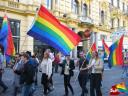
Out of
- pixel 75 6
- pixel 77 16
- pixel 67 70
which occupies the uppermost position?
pixel 75 6

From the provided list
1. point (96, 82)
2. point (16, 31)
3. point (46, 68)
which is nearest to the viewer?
point (96, 82)

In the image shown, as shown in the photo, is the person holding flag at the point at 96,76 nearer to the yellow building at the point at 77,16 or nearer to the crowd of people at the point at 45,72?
the crowd of people at the point at 45,72

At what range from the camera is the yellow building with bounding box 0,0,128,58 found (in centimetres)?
2820

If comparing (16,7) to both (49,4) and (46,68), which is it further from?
(46,68)

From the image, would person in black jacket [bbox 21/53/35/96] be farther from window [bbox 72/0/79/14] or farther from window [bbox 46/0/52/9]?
window [bbox 72/0/79/14]

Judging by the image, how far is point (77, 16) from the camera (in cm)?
3709

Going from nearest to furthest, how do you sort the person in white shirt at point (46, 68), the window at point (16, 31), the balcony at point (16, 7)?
the person in white shirt at point (46, 68) → the balcony at point (16, 7) → the window at point (16, 31)

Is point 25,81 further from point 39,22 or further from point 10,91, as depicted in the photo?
point 10,91

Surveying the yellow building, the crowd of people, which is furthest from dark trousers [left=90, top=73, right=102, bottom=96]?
the yellow building

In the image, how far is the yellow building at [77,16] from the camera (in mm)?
28203

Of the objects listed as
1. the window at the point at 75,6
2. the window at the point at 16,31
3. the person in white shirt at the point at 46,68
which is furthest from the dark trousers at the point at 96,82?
the window at the point at 75,6

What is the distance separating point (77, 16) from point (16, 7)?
10454mm

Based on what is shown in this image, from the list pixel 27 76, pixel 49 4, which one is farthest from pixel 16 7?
pixel 27 76

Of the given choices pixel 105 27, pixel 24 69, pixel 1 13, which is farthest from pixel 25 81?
pixel 105 27
